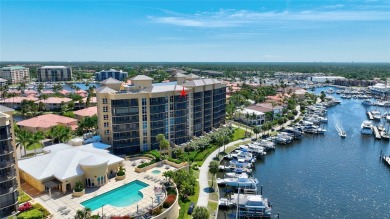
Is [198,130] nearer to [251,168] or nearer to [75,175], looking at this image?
[251,168]

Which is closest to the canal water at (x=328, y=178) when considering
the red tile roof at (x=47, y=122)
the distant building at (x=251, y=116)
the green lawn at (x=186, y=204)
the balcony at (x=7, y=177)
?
the green lawn at (x=186, y=204)

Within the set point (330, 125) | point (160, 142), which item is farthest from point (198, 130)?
point (330, 125)

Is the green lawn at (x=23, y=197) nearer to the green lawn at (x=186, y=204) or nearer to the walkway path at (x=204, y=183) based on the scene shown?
the green lawn at (x=186, y=204)

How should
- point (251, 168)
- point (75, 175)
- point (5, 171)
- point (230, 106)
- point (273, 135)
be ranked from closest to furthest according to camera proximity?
point (5, 171) → point (75, 175) → point (251, 168) → point (273, 135) → point (230, 106)

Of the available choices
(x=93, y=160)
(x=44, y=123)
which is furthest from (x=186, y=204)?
(x=44, y=123)

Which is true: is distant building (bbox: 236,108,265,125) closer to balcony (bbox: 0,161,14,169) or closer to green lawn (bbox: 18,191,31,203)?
green lawn (bbox: 18,191,31,203)
